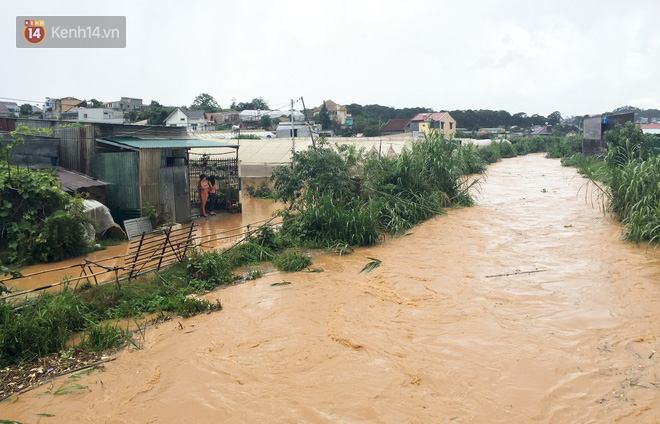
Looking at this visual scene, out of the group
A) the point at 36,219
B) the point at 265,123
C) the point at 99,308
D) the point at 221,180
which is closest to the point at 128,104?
the point at 265,123

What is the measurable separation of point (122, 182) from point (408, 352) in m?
9.51

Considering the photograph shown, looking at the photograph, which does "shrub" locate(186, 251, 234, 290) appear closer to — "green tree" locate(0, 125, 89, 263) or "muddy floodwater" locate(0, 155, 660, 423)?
"muddy floodwater" locate(0, 155, 660, 423)

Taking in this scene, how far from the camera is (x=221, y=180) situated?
15.9 m

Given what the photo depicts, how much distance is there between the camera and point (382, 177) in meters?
12.2

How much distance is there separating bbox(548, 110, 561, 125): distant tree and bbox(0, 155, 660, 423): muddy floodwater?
257 feet

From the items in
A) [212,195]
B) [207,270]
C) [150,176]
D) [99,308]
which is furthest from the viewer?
[212,195]

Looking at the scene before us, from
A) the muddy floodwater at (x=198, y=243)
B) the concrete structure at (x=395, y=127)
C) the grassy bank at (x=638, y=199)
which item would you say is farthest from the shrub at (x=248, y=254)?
the concrete structure at (x=395, y=127)

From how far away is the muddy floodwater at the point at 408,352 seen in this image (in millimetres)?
4375

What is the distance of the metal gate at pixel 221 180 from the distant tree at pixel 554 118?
2935 inches

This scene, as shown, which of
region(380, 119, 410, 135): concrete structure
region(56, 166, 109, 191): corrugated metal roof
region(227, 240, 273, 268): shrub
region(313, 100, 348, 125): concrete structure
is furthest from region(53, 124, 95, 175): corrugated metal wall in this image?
region(313, 100, 348, 125): concrete structure

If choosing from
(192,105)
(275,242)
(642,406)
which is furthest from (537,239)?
(192,105)

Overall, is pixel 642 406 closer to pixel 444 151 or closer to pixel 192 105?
pixel 444 151

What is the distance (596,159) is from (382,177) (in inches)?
636

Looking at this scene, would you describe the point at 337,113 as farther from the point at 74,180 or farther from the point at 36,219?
the point at 36,219
